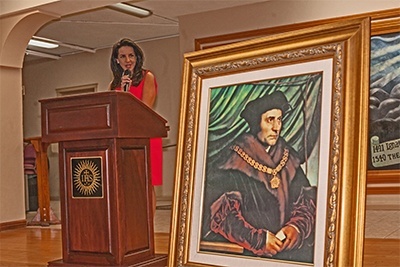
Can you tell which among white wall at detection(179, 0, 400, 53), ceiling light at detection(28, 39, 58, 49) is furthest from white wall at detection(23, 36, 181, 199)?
white wall at detection(179, 0, 400, 53)

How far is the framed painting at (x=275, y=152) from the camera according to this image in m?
1.13

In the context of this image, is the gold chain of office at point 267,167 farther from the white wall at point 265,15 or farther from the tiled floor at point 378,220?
the white wall at point 265,15

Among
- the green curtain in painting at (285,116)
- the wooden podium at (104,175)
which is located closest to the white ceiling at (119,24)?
the wooden podium at (104,175)

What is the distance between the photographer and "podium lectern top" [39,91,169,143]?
2312 mm

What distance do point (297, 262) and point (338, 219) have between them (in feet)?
0.44

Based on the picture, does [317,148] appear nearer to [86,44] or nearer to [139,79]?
[139,79]

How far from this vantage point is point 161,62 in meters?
8.96

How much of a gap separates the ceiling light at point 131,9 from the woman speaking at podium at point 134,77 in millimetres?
3559

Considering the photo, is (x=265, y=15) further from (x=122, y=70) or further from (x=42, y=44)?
(x=42, y=44)

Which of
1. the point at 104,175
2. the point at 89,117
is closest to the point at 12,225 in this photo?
the point at 104,175

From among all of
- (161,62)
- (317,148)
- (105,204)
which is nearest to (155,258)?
(105,204)

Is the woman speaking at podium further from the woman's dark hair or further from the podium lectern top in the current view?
the podium lectern top

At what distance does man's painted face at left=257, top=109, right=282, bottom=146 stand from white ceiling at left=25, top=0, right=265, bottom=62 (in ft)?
17.5

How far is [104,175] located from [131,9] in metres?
4.71
